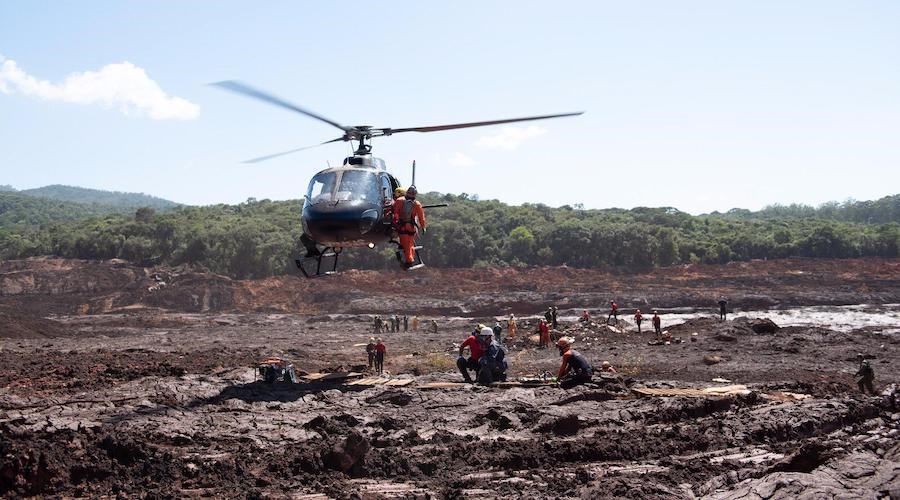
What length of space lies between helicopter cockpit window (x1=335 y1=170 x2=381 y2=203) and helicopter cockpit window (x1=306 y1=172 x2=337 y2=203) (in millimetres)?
165

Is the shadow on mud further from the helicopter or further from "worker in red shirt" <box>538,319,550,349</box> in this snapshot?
"worker in red shirt" <box>538,319,550,349</box>

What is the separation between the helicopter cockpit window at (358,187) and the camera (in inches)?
592

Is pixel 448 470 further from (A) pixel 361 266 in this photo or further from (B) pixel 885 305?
(A) pixel 361 266

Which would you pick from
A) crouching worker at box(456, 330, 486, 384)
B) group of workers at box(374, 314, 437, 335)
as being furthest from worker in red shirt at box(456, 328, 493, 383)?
group of workers at box(374, 314, 437, 335)

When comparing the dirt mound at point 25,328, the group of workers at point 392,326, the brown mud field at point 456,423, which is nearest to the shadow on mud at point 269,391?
the brown mud field at point 456,423

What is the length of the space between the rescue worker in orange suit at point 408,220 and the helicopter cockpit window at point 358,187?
0.46 meters

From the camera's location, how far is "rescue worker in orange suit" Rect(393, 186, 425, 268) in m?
15.6

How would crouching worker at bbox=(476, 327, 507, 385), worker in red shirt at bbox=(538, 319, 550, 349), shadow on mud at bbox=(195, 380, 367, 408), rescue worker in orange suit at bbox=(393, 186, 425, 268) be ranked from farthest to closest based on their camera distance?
1. worker in red shirt at bbox=(538, 319, 550, 349)
2. rescue worker in orange suit at bbox=(393, 186, 425, 268)
3. crouching worker at bbox=(476, 327, 507, 385)
4. shadow on mud at bbox=(195, 380, 367, 408)

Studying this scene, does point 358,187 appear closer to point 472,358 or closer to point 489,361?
point 472,358

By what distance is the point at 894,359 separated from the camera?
21.9 metres

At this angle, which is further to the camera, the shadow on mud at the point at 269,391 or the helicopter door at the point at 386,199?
the helicopter door at the point at 386,199

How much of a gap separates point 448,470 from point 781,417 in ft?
16.1

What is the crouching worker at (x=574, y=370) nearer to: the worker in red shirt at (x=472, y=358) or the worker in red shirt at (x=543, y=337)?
the worker in red shirt at (x=472, y=358)

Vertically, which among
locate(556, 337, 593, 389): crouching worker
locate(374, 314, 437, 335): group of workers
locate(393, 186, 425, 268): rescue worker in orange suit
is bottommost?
locate(374, 314, 437, 335): group of workers
